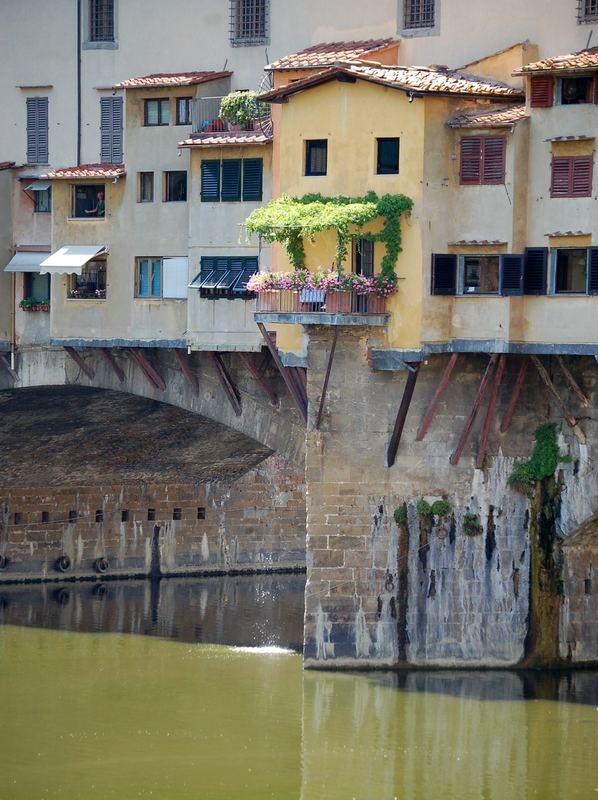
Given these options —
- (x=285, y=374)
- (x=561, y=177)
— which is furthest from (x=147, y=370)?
(x=561, y=177)

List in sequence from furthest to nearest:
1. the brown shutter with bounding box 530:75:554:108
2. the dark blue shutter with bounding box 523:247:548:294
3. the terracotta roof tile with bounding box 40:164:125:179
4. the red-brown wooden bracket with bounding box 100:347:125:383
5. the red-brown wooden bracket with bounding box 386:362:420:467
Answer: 1. the red-brown wooden bracket with bounding box 100:347:125:383
2. the terracotta roof tile with bounding box 40:164:125:179
3. the red-brown wooden bracket with bounding box 386:362:420:467
4. the dark blue shutter with bounding box 523:247:548:294
5. the brown shutter with bounding box 530:75:554:108

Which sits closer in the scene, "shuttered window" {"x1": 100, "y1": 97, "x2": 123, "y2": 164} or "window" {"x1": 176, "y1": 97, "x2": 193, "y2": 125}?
"window" {"x1": 176, "y1": 97, "x2": 193, "y2": 125}

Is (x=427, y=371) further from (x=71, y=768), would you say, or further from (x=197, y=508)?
(x=197, y=508)

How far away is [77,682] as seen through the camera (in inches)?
1833

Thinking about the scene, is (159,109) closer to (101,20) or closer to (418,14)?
(101,20)

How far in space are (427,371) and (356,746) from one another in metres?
7.70

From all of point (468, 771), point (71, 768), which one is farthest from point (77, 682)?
point (468, 771)

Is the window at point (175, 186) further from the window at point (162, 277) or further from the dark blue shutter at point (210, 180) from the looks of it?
the window at point (162, 277)

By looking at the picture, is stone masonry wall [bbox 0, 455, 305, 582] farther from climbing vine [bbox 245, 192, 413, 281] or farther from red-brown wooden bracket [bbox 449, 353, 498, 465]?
climbing vine [bbox 245, 192, 413, 281]

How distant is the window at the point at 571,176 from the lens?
43.2 m

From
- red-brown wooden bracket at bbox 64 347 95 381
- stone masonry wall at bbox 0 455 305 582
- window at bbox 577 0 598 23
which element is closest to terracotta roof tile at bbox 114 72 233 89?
red-brown wooden bracket at bbox 64 347 95 381

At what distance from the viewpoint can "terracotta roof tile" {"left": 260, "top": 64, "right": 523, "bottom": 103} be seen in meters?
43.7

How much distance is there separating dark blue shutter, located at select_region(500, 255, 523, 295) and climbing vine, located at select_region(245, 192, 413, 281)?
2.01m

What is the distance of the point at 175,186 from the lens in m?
51.1
